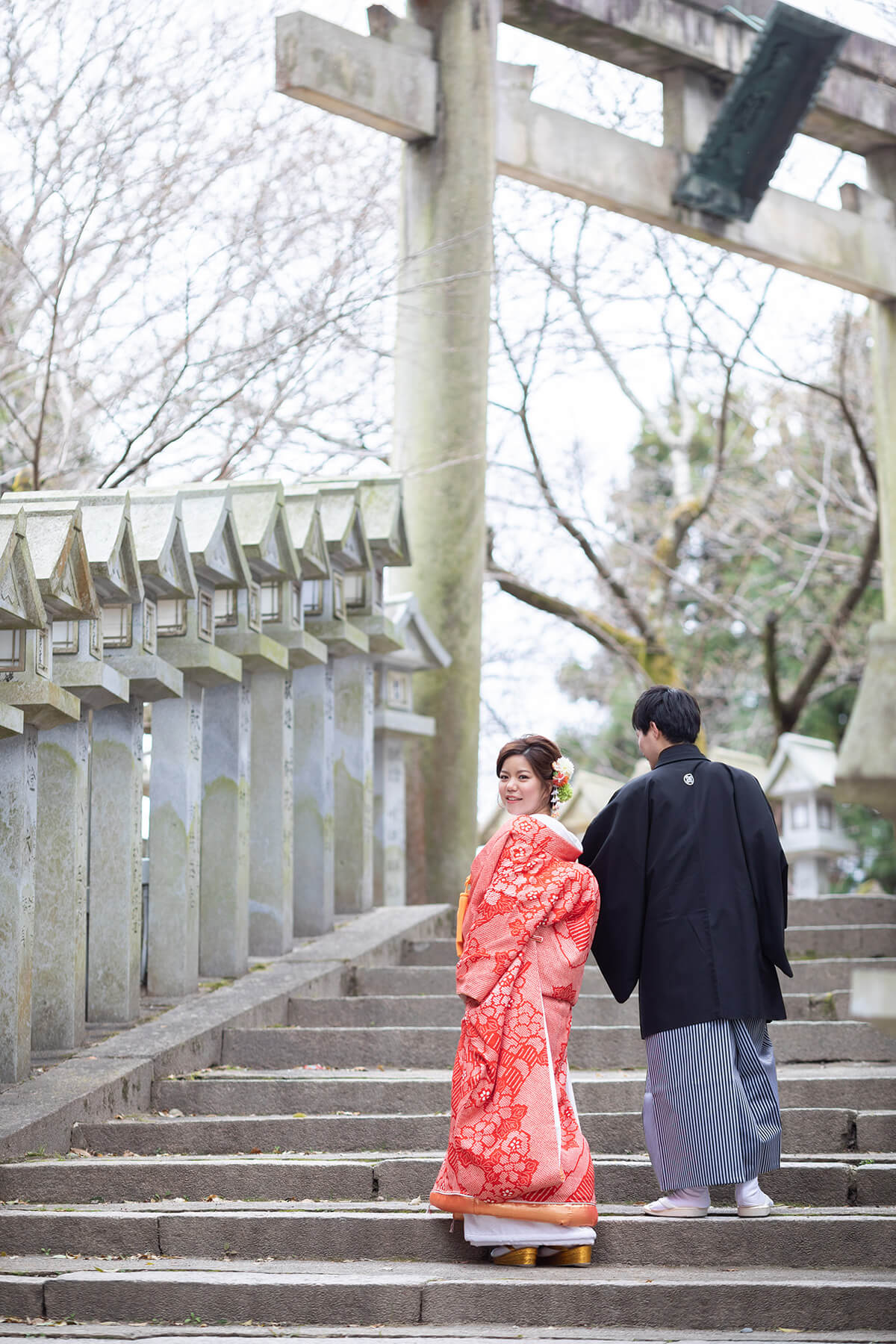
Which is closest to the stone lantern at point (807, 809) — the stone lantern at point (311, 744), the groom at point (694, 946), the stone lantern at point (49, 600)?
the stone lantern at point (311, 744)

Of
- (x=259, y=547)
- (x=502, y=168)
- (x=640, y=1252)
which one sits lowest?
(x=640, y=1252)

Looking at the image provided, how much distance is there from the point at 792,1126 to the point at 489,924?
1329 millimetres

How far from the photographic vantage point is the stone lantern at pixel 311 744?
814cm

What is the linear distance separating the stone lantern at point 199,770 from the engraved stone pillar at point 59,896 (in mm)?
719

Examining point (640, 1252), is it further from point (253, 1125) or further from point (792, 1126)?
point (253, 1125)

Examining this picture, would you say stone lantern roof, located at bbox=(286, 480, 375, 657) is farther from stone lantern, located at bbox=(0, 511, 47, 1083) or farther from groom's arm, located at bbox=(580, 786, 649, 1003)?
groom's arm, located at bbox=(580, 786, 649, 1003)

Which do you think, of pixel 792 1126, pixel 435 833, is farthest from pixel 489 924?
pixel 435 833

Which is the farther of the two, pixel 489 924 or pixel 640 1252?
pixel 489 924

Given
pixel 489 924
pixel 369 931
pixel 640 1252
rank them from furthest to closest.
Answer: pixel 369 931 → pixel 489 924 → pixel 640 1252

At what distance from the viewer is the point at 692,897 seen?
473 cm

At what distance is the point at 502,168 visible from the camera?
1005cm

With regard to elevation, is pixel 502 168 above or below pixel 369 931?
above

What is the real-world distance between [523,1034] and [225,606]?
356 centimetres

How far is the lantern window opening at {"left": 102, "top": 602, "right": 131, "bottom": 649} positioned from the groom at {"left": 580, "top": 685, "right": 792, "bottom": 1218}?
2543 mm
